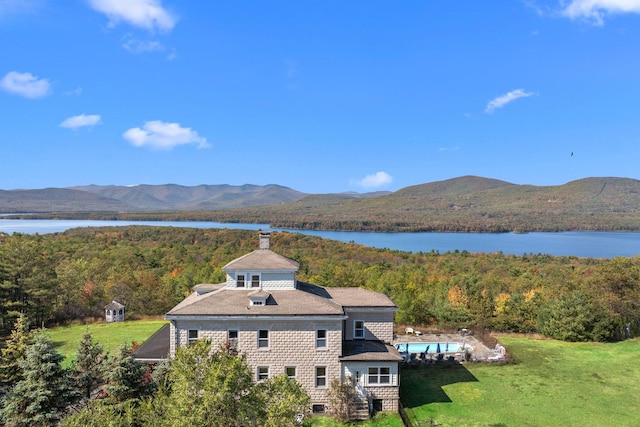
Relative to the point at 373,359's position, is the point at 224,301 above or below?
above

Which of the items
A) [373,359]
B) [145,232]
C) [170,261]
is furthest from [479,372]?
[145,232]

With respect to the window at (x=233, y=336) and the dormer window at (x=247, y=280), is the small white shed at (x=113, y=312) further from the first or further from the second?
the window at (x=233, y=336)

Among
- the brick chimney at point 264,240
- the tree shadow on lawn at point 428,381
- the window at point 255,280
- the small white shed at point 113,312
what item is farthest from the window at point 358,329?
the small white shed at point 113,312

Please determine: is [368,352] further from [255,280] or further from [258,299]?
[255,280]

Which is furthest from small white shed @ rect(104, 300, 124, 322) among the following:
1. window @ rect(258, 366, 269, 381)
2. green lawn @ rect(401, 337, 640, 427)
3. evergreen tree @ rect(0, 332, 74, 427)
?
green lawn @ rect(401, 337, 640, 427)

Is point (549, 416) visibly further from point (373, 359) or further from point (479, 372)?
point (373, 359)
